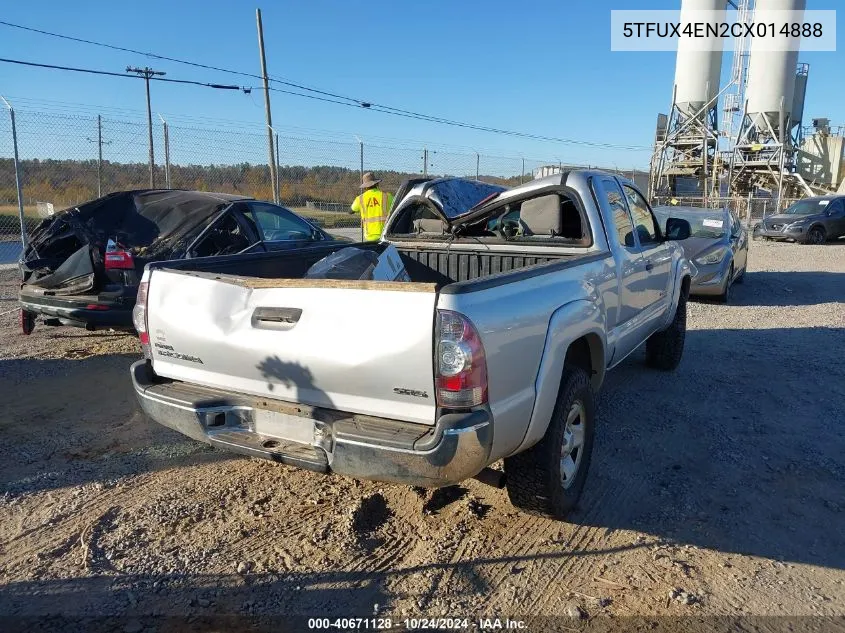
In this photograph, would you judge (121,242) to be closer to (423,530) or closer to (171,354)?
(171,354)

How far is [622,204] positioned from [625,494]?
2.21m

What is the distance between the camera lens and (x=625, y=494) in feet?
12.3

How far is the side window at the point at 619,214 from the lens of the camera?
4.59m

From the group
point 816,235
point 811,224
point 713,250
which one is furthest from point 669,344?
point 816,235

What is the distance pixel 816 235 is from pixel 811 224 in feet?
1.91

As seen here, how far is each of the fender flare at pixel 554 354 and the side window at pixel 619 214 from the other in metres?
1.15

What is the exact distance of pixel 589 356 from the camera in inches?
154

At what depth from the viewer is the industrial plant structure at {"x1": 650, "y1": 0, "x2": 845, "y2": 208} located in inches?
1517

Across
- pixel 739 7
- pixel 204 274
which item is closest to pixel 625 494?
pixel 204 274

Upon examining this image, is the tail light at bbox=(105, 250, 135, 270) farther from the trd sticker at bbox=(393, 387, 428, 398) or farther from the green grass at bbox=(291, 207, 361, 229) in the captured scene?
the green grass at bbox=(291, 207, 361, 229)

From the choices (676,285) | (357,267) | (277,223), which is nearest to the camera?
(357,267)

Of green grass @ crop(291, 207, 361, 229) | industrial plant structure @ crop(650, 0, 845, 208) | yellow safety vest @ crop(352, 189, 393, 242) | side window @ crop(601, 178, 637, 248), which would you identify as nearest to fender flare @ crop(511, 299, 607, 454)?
side window @ crop(601, 178, 637, 248)

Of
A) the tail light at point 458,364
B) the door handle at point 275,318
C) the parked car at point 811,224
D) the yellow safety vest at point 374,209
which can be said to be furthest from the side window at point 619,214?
the parked car at point 811,224

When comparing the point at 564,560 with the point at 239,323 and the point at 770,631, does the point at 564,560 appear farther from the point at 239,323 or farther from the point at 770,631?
the point at 239,323
